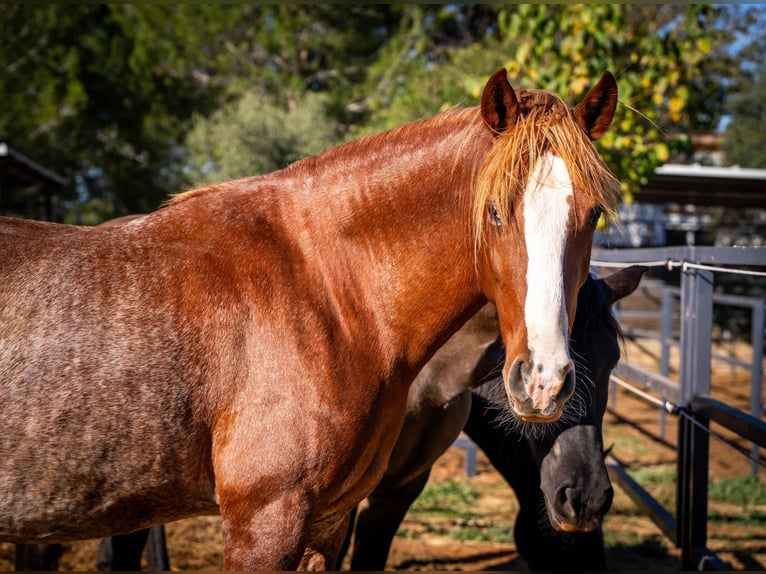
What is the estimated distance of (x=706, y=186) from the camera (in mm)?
10461

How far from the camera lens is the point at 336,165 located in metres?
2.26

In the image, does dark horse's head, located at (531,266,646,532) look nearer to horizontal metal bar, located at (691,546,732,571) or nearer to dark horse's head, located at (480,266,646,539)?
dark horse's head, located at (480,266,646,539)

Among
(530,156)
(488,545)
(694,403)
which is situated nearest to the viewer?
(530,156)

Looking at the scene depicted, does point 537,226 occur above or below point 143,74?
below

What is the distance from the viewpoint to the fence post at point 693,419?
3.27 m

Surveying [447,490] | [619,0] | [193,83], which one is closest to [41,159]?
[193,83]

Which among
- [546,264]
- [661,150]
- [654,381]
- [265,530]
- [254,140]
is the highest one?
[254,140]

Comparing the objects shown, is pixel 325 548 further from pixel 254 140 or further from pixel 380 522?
pixel 254 140

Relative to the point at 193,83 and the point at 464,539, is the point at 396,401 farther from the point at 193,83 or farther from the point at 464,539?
the point at 193,83

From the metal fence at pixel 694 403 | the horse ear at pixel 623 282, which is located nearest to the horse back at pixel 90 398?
the horse ear at pixel 623 282

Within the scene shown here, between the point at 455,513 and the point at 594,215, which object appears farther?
the point at 455,513

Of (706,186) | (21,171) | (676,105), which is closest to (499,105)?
(676,105)

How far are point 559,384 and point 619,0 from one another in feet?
9.04

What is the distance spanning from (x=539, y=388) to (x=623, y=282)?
51.5 inches
